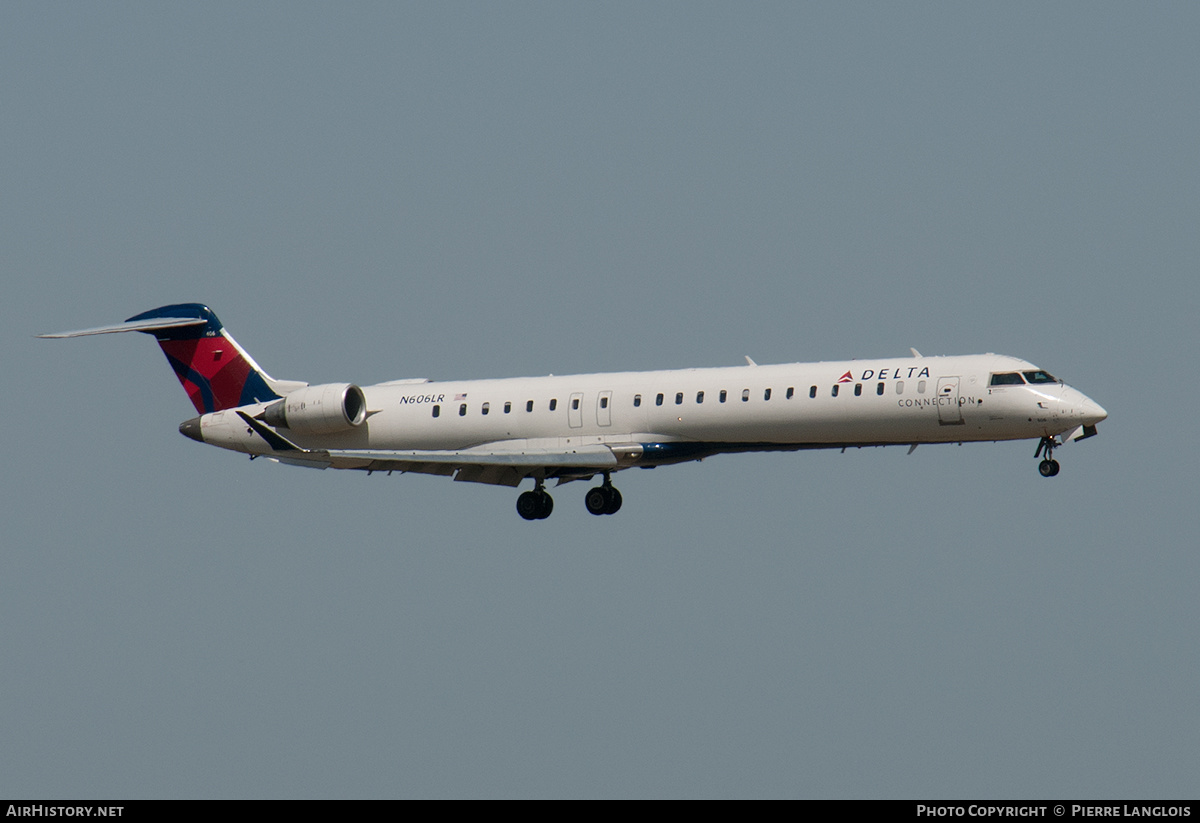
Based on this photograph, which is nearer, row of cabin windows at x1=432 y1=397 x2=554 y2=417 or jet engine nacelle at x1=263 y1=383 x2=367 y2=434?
row of cabin windows at x1=432 y1=397 x2=554 y2=417

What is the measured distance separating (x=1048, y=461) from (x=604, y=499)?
10.4m

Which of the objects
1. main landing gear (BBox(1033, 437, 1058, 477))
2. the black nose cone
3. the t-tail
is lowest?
main landing gear (BBox(1033, 437, 1058, 477))

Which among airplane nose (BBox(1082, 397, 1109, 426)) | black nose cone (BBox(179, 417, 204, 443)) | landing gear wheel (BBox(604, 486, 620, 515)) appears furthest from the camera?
black nose cone (BBox(179, 417, 204, 443))

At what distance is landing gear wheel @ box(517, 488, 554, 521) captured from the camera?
40.9 m

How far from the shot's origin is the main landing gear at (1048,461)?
36281mm

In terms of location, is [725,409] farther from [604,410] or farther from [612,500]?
[612,500]

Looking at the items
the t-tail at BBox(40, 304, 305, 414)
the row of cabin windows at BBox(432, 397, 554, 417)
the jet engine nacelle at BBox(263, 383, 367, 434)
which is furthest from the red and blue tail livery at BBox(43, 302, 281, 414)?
the row of cabin windows at BBox(432, 397, 554, 417)

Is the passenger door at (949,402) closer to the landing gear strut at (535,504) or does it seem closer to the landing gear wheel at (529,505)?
the landing gear strut at (535,504)

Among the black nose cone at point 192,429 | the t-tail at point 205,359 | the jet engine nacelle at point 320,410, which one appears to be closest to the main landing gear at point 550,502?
the jet engine nacelle at point 320,410

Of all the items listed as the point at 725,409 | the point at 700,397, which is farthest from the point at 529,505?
the point at 725,409

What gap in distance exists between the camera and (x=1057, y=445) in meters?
36.3

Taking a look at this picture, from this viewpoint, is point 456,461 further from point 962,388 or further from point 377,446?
point 962,388

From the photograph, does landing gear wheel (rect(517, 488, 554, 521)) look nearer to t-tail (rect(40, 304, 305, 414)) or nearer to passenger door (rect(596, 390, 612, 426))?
passenger door (rect(596, 390, 612, 426))

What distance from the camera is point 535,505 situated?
40.9 m
